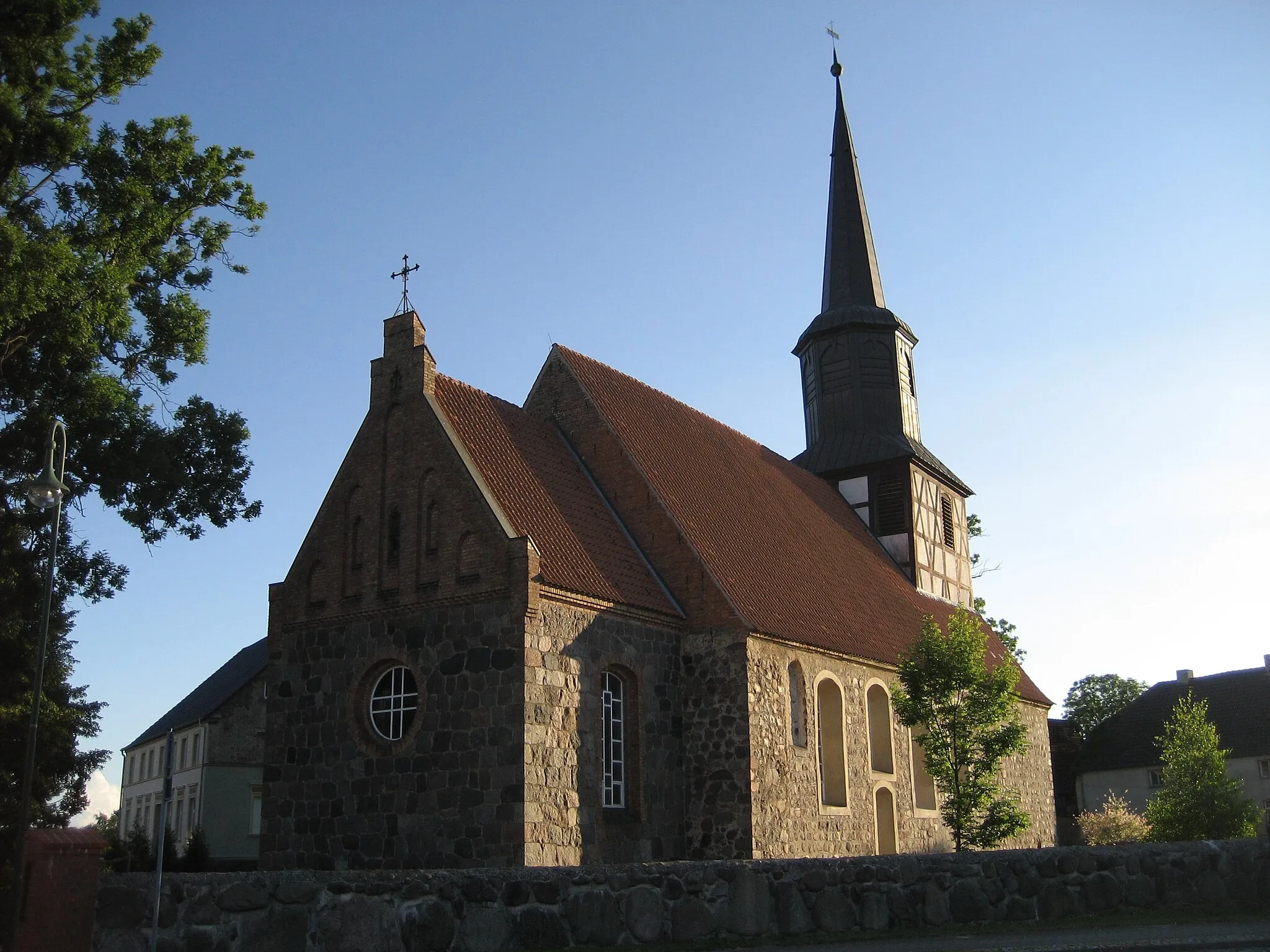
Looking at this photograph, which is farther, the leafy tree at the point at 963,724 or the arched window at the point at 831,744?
the leafy tree at the point at 963,724

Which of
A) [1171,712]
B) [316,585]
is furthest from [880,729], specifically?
[1171,712]

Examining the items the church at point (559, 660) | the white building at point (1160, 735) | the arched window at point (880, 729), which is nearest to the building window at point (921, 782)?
the church at point (559, 660)

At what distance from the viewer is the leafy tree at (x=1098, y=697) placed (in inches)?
2127

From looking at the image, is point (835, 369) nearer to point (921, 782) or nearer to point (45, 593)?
point (921, 782)

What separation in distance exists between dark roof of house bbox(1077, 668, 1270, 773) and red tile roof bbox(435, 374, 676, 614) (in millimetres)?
28641

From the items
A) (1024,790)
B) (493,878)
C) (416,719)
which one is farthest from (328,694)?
(1024,790)

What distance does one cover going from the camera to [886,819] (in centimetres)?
2150

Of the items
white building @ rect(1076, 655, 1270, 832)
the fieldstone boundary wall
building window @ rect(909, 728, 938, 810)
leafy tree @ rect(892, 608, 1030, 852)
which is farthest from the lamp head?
white building @ rect(1076, 655, 1270, 832)

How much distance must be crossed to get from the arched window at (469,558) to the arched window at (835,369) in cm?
1702

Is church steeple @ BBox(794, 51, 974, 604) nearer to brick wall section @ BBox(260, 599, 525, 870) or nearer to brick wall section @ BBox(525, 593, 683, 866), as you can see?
brick wall section @ BBox(525, 593, 683, 866)

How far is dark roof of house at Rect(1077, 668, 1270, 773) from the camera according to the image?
39469mm

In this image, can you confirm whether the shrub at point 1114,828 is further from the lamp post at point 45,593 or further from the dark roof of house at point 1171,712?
the lamp post at point 45,593

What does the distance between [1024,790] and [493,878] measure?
67.6 ft

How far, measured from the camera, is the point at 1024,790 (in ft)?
91.1
